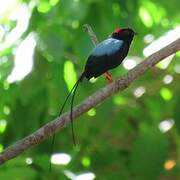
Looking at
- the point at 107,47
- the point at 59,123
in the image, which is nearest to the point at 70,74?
the point at 107,47

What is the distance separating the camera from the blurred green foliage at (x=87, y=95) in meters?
3.19

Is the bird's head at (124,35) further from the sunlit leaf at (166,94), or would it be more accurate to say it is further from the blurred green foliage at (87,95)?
the sunlit leaf at (166,94)

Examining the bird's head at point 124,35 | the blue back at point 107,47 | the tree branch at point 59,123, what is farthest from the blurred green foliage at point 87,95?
the tree branch at point 59,123

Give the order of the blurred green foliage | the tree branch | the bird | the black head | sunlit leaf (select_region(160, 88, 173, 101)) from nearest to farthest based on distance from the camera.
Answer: the tree branch
the bird
the black head
the blurred green foliage
sunlit leaf (select_region(160, 88, 173, 101))

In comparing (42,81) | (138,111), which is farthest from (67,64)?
(138,111)

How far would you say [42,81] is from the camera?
3.32m

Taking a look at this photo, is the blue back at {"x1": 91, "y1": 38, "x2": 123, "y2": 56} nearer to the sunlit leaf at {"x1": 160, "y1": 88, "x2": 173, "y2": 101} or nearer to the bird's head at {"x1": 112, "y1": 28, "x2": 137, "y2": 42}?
the bird's head at {"x1": 112, "y1": 28, "x2": 137, "y2": 42}

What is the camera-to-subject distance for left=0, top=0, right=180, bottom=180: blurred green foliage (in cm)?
319

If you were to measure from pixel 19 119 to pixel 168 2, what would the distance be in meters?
1.07

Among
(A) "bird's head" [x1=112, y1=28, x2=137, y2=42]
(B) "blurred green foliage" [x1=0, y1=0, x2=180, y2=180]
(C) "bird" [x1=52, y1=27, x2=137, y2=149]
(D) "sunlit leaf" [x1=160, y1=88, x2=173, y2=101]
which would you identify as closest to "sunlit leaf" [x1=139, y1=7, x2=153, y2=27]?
(B) "blurred green foliage" [x1=0, y1=0, x2=180, y2=180]

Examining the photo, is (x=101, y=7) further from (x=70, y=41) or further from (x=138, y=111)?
(x=138, y=111)

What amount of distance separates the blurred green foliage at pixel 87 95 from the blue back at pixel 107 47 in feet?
2.19

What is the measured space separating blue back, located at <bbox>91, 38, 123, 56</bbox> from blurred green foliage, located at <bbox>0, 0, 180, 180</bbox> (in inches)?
26.2

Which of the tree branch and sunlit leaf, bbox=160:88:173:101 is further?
sunlit leaf, bbox=160:88:173:101
